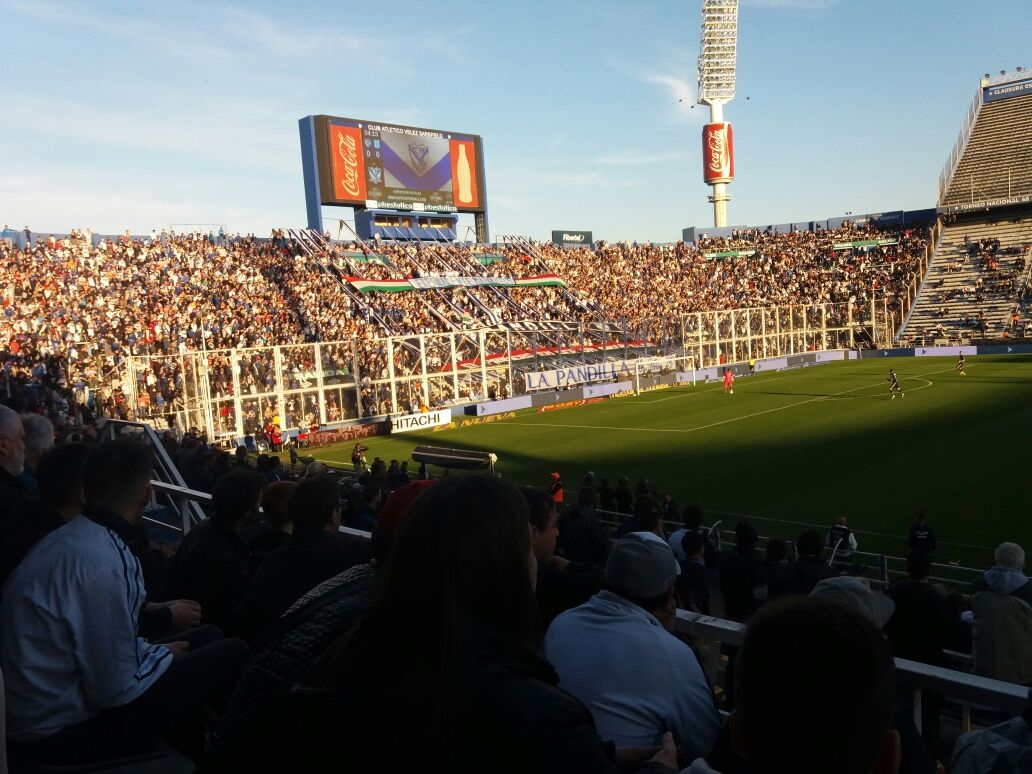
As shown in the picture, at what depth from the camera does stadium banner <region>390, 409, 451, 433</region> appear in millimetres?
36094

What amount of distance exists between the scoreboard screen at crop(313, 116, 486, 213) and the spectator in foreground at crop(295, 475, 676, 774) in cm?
5337

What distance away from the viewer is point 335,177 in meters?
52.8

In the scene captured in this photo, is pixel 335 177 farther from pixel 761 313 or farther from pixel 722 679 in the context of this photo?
pixel 722 679

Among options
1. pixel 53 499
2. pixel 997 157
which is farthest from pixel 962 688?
pixel 997 157

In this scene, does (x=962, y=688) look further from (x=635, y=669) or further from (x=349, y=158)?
(x=349, y=158)

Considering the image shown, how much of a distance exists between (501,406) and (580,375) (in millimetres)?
7346

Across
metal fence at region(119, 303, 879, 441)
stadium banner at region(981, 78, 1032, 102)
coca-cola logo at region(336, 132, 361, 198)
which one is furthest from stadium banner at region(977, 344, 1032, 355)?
coca-cola logo at region(336, 132, 361, 198)

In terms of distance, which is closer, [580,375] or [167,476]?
[167,476]

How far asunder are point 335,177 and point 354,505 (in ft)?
146

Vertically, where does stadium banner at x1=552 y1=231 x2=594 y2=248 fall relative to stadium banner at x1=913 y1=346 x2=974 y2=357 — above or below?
above

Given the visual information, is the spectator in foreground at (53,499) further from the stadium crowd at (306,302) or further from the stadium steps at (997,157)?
the stadium steps at (997,157)

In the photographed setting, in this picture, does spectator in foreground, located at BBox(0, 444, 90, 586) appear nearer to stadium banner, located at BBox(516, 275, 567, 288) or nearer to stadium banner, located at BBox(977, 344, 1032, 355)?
stadium banner, located at BBox(516, 275, 567, 288)

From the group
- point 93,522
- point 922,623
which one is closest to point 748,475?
point 922,623

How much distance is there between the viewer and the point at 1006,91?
73438mm
